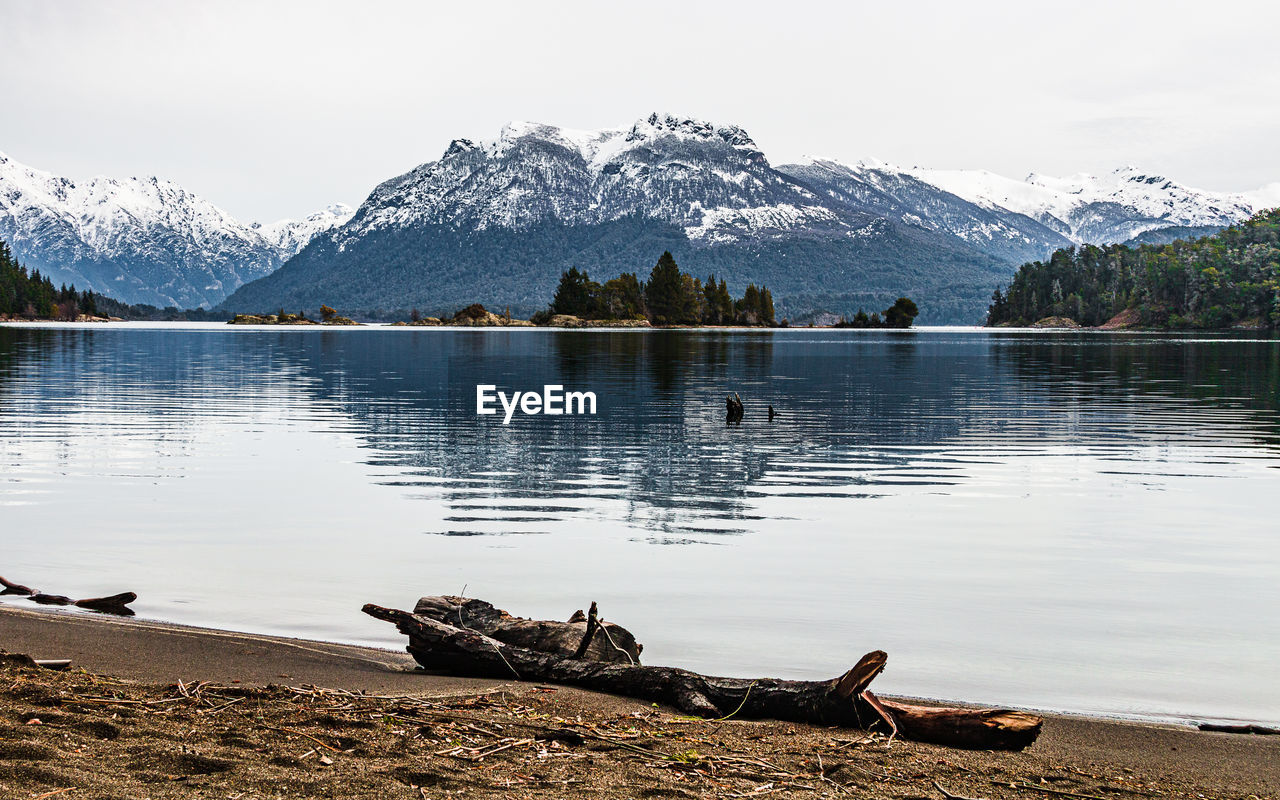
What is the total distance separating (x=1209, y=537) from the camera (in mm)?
21516

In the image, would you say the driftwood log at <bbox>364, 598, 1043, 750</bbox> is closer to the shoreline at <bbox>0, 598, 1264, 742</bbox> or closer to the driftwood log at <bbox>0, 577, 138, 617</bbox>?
the shoreline at <bbox>0, 598, 1264, 742</bbox>

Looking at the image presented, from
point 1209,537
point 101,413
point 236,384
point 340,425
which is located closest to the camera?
point 1209,537

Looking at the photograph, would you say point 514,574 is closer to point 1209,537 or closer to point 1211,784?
point 1211,784

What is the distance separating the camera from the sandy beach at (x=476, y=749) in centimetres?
772

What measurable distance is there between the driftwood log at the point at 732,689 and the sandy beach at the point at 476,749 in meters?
0.20

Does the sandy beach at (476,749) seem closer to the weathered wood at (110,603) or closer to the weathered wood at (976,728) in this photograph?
the weathered wood at (976,728)

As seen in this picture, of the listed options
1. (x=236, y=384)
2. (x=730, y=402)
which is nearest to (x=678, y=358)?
(x=236, y=384)

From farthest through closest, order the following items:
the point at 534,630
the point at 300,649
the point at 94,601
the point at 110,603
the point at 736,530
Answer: the point at 736,530
the point at 110,603
the point at 94,601
the point at 300,649
the point at 534,630

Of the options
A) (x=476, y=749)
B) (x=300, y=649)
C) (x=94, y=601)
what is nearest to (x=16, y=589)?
(x=94, y=601)

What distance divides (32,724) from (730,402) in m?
36.6

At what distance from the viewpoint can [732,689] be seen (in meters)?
10.3

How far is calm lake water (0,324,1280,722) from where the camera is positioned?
45.1 ft

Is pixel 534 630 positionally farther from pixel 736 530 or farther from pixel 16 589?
pixel 736 530

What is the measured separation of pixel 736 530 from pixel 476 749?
13.5 meters
